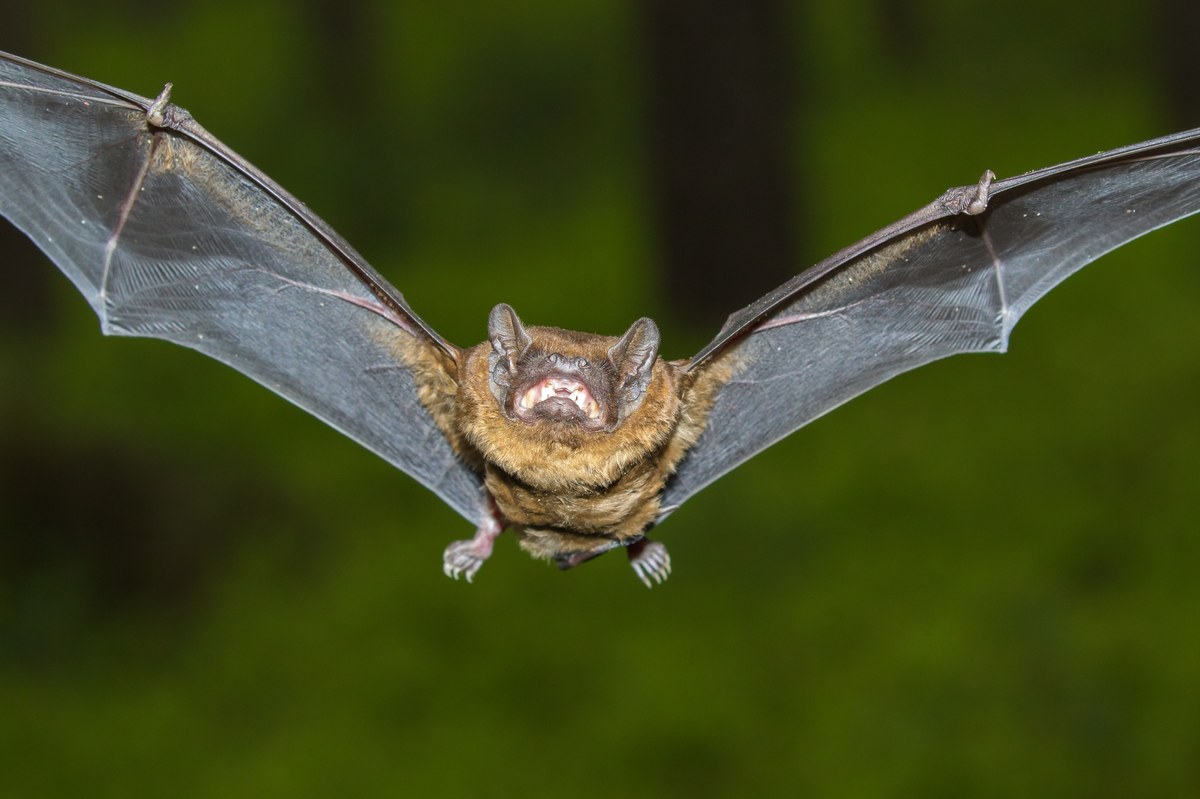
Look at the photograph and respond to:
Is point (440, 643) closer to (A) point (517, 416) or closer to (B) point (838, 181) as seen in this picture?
(A) point (517, 416)

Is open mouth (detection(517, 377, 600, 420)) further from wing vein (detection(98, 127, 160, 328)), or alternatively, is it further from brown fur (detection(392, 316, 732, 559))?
wing vein (detection(98, 127, 160, 328))

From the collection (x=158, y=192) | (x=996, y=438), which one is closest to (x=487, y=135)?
(x=996, y=438)

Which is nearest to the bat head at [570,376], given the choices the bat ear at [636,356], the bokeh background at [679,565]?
the bat ear at [636,356]

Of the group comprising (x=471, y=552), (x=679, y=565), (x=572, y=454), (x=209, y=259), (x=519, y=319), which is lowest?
(x=572, y=454)

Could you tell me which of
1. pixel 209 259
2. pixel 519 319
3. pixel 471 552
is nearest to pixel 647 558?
pixel 471 552

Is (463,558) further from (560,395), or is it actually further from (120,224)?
(120,224)

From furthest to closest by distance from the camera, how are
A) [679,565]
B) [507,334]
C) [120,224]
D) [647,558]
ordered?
[679,565] < [647,558] < [120,224] < [507,334]

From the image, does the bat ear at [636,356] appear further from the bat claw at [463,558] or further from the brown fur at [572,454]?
the bat claw at [463,558]
